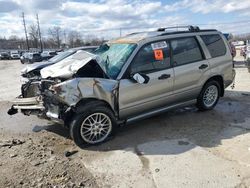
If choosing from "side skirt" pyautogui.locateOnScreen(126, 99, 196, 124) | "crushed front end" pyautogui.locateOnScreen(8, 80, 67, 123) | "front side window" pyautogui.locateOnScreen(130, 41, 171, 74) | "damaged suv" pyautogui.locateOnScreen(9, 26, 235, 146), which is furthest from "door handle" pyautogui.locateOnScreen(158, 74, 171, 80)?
"crushed front end" pyautogui.locateOnScreen(8, 80, 67, 123)

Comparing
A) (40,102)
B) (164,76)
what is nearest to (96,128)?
(40,102)

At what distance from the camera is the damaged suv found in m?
4.54

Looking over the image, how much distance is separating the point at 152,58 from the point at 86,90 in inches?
57.9

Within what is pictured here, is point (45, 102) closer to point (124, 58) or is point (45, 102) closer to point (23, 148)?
point (23, 148)

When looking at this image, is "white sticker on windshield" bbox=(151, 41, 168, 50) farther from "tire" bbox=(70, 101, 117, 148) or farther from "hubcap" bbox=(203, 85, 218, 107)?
"hubcap" bbox=(203, 85, 218, 107)

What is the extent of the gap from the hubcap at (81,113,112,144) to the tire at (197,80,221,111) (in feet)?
8.15

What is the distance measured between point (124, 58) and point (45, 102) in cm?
161

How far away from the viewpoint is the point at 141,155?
4.29 meters

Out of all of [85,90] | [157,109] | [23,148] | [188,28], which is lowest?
[23,148]

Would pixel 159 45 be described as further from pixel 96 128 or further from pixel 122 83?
pixel 96 128

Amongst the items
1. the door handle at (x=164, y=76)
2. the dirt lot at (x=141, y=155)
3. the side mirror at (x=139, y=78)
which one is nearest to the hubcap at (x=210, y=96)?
the dirt lot at (x=141, y=155)

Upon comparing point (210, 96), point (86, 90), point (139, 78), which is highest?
point (139, 78)

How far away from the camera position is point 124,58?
4.95m

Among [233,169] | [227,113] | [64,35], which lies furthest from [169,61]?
[64,35]
